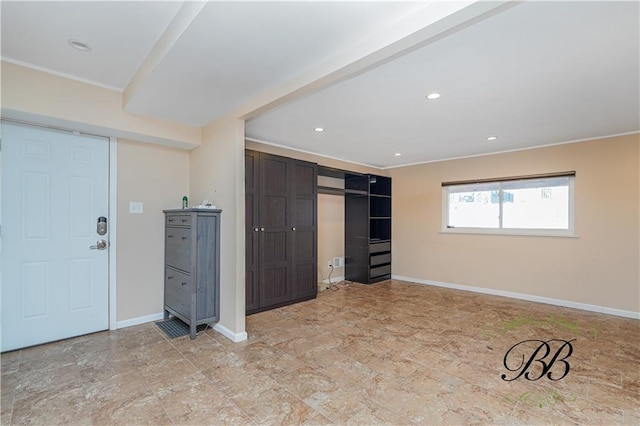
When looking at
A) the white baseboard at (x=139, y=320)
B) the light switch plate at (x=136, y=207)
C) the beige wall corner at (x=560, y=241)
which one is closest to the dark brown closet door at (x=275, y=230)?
the white baseboard at (x=139, y=320)

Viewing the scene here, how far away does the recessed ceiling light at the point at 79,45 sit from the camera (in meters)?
2.04

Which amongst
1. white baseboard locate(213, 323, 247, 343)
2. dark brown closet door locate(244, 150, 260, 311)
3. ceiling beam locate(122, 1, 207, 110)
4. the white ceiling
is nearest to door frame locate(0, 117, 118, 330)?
the white ceiling

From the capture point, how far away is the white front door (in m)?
2.60

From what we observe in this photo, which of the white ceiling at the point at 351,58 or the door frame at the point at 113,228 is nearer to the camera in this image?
the white ceiling at the point at 351,58

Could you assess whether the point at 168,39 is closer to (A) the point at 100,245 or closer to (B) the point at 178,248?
(B) the point at 178,248

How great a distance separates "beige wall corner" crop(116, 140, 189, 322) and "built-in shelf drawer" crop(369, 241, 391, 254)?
326 centimetres

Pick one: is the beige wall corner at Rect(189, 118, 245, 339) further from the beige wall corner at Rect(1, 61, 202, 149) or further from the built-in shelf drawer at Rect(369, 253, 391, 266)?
the built-in shelf drawer at Rect(369, 253, 391, 266)

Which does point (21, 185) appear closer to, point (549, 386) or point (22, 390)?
point (22, 390)

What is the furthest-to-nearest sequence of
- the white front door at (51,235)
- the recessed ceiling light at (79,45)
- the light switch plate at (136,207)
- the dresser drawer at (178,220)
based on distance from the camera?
the light switch plate at (136,207) < the dresser drawer at (178,220) < the white front door at (51,235) < the recessed ceiling light at (79,45)

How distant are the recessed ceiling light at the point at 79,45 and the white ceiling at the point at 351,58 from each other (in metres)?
0.04

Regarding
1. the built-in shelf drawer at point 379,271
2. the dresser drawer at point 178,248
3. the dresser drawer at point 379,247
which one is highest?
the dresser drawer at point 178,248

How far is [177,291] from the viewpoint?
319 centimetres

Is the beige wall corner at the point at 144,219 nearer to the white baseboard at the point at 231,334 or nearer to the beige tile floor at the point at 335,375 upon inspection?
the beige tile floor at the point at 335,375

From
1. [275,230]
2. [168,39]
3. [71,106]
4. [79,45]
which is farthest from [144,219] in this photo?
[168,39]
